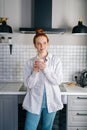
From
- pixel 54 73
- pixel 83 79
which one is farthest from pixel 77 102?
pixel 54 73

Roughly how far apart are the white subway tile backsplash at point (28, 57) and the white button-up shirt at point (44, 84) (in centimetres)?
91

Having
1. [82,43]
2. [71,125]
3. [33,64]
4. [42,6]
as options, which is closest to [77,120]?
[71,125]

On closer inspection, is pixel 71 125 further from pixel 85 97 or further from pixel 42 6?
pixel 42 6

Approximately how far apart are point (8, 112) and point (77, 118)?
83cm

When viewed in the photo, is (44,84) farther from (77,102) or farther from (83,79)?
(83,79)

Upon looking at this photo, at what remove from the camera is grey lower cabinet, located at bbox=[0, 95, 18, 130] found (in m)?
2.40

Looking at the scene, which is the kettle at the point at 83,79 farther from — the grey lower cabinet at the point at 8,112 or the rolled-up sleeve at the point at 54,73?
the grey lower cabinet at the point at 8,112

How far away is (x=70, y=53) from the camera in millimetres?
2979

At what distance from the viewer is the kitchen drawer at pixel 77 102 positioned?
241 centimetres

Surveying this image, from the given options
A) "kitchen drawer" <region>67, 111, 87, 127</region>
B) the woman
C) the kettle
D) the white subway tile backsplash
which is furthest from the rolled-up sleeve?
the white subway tile backsplash

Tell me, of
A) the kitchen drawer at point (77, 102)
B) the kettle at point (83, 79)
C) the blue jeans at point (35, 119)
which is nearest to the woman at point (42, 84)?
the blue jeans at point (35, 119)

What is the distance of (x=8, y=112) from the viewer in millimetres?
2422

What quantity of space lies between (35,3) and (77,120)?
63.7 inches

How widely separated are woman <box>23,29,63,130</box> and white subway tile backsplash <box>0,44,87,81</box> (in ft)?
2.97
